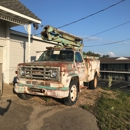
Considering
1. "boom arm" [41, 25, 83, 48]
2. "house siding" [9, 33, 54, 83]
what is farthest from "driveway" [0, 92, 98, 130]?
"house siding" [9, 33, 54, 83]

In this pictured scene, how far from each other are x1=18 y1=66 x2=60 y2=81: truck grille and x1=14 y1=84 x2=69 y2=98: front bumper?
335 millimetres

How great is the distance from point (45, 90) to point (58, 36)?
3.22 m

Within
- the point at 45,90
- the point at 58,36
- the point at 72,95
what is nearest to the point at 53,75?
the point at 45,90

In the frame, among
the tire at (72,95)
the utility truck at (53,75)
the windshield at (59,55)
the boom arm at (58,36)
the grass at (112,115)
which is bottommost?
the grass at (112,115)

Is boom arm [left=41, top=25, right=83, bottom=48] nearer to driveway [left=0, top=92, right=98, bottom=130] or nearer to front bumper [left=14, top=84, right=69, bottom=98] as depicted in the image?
→ front bumper [left=14, top=84, right=69, bottom=98]

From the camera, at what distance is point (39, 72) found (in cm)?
601

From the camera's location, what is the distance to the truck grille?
223 inches

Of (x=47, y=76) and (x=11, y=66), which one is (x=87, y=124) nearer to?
(x=47, y=76)

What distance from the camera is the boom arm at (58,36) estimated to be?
744 cm

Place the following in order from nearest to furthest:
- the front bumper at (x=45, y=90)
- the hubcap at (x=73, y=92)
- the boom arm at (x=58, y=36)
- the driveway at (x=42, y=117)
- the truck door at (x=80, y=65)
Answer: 1. the driveway at (x=42, y=117)
2. the front bumper at (x=45, y=90)
3. the hubcap at (x=73, y=92)
4. the truck door at (x=80, y=65)
5. the boom arm at (x=58, y=36)

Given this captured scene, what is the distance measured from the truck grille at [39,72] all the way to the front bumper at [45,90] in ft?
1.10

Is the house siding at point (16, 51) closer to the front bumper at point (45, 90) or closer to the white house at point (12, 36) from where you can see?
the white house at point (12, 36)

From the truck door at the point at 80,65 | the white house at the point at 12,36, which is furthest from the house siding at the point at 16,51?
the truck door at the point at 80,65

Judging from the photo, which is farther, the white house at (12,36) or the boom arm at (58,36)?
the white house at (12,36)
